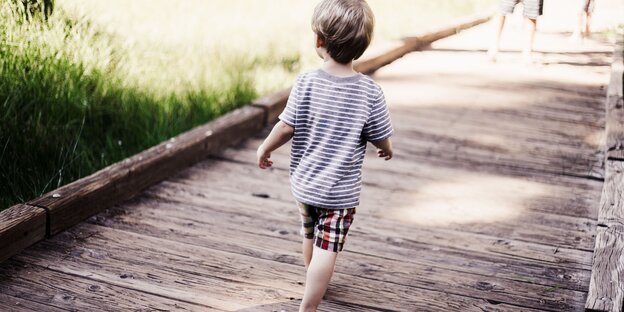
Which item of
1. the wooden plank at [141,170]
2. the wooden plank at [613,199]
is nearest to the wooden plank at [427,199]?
the wooden plank at [141,170]

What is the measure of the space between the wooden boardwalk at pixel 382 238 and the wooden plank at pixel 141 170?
7 cm

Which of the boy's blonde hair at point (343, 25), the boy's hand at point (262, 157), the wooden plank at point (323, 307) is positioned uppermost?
the boy's blonde hair at point (343, 25)

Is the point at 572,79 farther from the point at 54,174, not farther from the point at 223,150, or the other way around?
the point at 54,174

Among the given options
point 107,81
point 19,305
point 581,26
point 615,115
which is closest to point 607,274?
point 19,305

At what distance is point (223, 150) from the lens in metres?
5.00

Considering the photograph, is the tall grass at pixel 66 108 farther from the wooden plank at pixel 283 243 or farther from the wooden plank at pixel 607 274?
the wooden plank at pixel 607 274

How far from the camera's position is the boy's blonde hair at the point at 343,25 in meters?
2.51

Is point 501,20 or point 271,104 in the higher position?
point 501,20

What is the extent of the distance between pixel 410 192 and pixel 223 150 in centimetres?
133

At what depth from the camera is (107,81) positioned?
15.5 ft

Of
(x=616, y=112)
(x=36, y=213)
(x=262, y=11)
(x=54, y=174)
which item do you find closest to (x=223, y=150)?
(x=54, y=174)

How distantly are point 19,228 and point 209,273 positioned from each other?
819 mm

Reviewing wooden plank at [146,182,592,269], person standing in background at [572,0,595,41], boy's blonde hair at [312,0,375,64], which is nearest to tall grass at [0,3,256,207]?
wooden plank at [146,182,592,269]

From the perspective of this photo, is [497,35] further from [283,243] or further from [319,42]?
[319,42]
